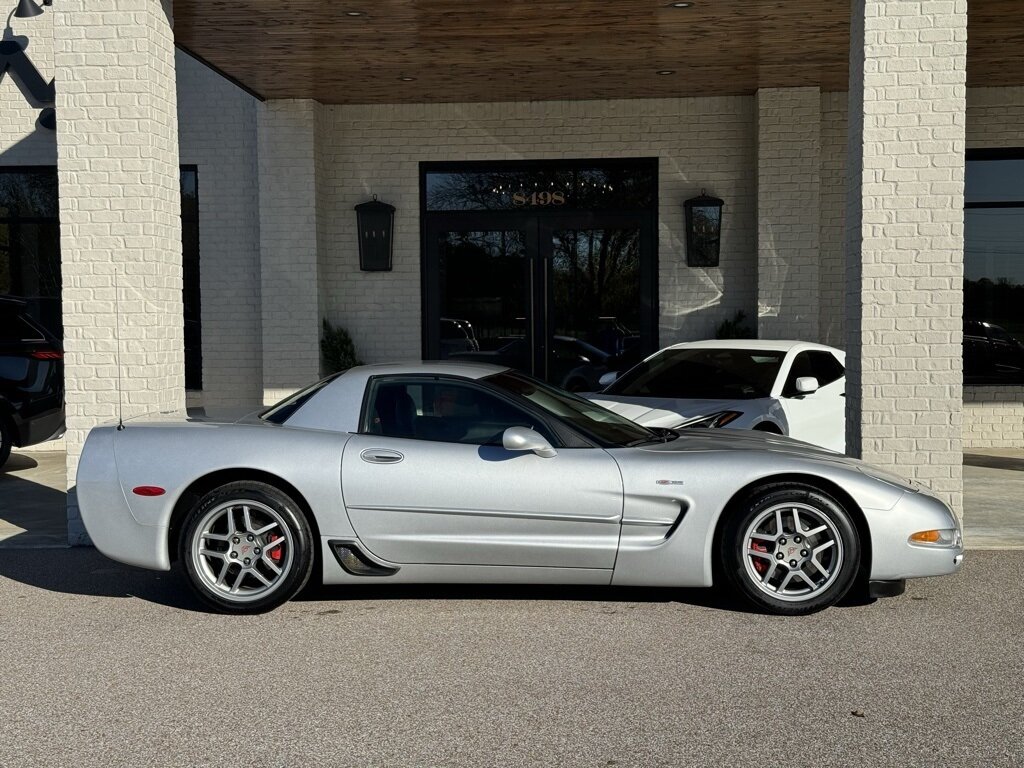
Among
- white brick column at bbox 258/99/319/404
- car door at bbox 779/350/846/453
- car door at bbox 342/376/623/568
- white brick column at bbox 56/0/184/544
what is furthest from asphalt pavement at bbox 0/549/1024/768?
white brick column at bbox 258/99/319/404

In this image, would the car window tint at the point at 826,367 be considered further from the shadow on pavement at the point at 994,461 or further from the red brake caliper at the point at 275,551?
the red brake caliper at the point at 275,551

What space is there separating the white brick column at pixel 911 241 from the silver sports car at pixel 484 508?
1884 millimetres

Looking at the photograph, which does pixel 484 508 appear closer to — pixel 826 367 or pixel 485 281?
pixel 826 367

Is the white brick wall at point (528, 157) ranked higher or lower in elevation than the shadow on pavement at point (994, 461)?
higher


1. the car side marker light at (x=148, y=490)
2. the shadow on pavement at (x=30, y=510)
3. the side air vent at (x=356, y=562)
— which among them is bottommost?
the shadow on pavement at (x=30, y=510)

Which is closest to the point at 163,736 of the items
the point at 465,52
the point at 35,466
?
the point at 465,52

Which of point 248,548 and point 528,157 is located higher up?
point 528,157

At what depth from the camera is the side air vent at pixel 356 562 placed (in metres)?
6.18

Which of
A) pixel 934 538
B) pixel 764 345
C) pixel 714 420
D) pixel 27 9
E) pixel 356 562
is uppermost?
pixel 27 9

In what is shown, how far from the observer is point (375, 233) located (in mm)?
13961

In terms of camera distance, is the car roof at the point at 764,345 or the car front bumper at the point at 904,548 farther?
the car roof at the point at 764,345

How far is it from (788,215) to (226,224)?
6.48 m

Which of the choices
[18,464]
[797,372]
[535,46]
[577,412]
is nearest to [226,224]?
[18,464]

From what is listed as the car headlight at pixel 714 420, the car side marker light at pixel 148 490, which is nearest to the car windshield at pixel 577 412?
the car side marker light at pixel 148 490
